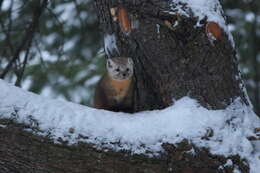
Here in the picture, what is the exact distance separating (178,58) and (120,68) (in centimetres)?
85

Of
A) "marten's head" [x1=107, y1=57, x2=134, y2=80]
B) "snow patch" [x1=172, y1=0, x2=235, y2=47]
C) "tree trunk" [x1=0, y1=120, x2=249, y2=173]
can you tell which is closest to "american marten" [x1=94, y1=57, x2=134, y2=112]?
"marten's head" [x1=107, y1=57, x2=134, y2=80]

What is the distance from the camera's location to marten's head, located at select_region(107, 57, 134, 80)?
3.62 metres

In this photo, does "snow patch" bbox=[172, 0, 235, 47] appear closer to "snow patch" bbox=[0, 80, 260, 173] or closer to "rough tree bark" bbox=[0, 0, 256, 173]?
"rough tree bark" bbox=[0, 0, 256, 173]

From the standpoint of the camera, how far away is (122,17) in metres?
3.35

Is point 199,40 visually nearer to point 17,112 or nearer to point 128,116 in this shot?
point 128,116

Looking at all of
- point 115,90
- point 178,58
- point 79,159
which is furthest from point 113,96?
point 79,159

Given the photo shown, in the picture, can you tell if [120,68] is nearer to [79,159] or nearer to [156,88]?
[156,88]

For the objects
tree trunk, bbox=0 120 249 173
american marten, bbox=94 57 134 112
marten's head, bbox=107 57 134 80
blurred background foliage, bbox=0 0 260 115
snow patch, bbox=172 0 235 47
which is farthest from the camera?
blurred background foliage, bbox=0 0 260 115

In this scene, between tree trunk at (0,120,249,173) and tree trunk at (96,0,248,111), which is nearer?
tree trunk at (0,120,249,173)

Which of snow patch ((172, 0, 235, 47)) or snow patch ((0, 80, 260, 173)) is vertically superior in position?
snow patch ((172, 0, 235, 47))

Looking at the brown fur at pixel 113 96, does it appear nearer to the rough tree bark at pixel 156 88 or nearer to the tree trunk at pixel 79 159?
the rough tree bark at pixel 156 88

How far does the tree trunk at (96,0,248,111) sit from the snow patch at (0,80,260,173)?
0.20 m

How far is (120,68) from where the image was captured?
3791 millimetres

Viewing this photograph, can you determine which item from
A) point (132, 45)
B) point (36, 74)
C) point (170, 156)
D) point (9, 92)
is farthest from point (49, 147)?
point (36, 74)
